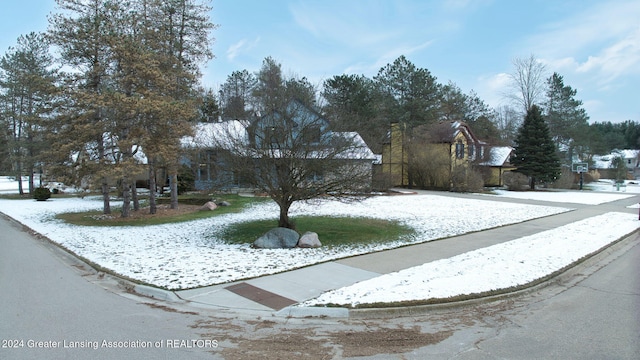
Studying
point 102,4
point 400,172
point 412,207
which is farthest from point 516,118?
point 102,4

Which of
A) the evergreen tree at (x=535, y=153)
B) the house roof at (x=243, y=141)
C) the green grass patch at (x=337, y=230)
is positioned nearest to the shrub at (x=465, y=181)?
the evergreen tree at (x=535, y=153)

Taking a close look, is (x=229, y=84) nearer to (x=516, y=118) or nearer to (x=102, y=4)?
(x=102, y=4)

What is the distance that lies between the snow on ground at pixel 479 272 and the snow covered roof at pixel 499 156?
36016 mm

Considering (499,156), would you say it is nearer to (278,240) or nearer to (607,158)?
(278,240)

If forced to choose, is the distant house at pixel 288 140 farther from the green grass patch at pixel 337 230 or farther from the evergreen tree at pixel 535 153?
the evergreen tree at pixel 535 153

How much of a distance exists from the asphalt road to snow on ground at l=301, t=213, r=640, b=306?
46 centimetres

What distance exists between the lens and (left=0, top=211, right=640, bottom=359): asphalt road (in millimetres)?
4430

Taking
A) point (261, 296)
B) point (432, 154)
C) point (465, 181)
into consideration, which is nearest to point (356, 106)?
point (432, 154)

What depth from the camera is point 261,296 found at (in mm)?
6516

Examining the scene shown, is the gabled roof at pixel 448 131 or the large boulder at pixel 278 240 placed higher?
the gabled roof at pixel 448 131

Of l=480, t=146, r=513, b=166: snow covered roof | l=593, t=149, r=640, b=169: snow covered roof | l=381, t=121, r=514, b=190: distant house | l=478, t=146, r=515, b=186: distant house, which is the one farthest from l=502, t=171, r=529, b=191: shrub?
l=593, t=149, r=640, b=169: snow covered roof

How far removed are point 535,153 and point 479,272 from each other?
131 ft

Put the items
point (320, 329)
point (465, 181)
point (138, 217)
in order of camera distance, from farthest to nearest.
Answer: point (465, 181)
point (138, 217)
point (320, 329)

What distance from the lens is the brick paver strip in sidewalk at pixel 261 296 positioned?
6125mm
